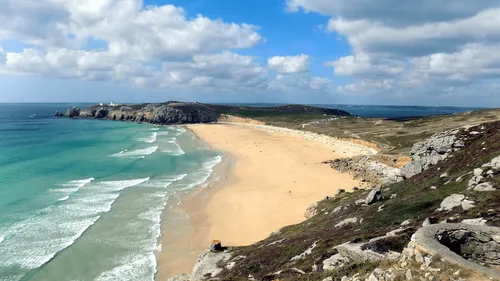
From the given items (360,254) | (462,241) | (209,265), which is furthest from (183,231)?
Answer: (462,241)

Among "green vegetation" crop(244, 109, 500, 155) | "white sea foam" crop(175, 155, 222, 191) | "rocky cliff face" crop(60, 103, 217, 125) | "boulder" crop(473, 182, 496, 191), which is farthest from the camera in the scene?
"rocky cliff face" crop(60, 103, 217, 125)

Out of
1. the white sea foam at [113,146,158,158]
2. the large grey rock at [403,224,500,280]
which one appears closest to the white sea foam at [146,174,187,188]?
the white sea foam at [113,146,158,158]

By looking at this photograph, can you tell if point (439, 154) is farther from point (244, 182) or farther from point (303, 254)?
point (244, 182)

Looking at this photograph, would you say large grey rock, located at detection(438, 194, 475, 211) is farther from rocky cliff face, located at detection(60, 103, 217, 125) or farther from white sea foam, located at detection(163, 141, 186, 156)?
rocky cliff face, located at detection(60, 103, 217, 125)

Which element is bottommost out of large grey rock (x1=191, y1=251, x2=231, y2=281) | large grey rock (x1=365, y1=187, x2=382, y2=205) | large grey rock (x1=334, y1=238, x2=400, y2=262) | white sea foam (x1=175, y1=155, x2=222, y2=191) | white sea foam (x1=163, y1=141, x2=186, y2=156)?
white sea foam (x1=175, y1=155, x2=222, y2=191)

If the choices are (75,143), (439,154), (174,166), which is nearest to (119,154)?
(174,166)

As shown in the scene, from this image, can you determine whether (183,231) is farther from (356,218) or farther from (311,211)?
(356,218)
